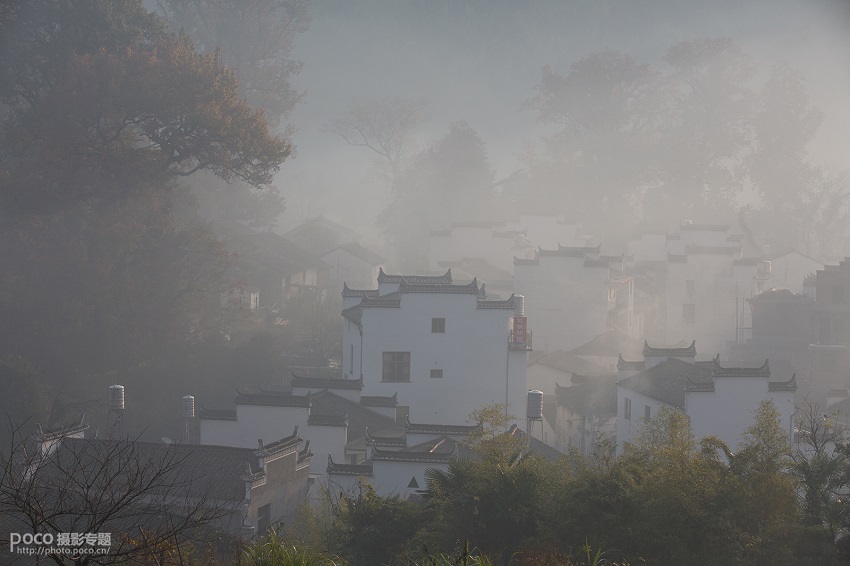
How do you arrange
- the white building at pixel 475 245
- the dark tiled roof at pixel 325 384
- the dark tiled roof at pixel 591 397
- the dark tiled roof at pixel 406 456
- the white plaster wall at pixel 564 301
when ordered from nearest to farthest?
the dark tiled roof at pixel 406 456 → the dark tiled roof at pixel 325 384 → the dark tiled roof at pixel 591 397 → the white plaster wall at pixel 564 301 → the white building at pixel 475 245

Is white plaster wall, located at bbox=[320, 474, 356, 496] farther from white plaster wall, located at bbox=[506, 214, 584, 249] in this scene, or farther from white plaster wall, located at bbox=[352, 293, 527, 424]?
white plaster wall, located at bbox=[506, 214, 584, 249]

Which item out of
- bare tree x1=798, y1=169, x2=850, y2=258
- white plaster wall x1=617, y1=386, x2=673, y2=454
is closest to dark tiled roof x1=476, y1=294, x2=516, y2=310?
white plaster wall x1=617, y1=386, x2=673, y2=454

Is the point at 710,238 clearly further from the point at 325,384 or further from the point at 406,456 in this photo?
→ the point at 406,456

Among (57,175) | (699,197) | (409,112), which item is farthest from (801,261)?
(57,175)

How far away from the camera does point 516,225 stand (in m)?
52.4

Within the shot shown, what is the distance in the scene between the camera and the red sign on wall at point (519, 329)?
2939 cm

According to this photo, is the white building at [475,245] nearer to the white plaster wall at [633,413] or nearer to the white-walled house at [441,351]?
the white-walled house at [441,351]

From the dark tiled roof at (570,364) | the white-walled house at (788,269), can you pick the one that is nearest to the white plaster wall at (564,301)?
the dark tiled roof at (570,364)

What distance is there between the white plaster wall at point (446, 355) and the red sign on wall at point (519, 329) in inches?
11.9

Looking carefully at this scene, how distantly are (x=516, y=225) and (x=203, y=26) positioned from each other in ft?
73.5

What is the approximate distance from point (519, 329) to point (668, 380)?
5144 millimetres

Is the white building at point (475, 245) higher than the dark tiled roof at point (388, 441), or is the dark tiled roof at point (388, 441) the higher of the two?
the white building at point (475, 245)

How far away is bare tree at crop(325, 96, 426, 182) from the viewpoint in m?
75.2

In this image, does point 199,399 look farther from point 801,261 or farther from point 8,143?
point 801,261
